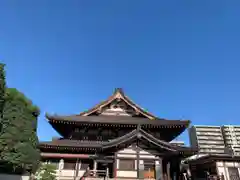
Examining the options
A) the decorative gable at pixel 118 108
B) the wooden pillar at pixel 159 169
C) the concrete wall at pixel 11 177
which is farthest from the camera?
the decorative gable at pixel 118 108

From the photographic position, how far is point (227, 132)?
97875 mm

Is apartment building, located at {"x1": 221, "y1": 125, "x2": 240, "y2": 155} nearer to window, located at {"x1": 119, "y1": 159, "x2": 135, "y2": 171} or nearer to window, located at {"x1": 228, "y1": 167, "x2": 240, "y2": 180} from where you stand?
window, located at {"x1": 228, "y1": 167, "x2": 240, "y2": 180}

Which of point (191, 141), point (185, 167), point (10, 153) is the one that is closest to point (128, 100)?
point (185, 167)

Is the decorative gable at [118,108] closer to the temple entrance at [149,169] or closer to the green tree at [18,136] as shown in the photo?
the temple entrance at [149,169]

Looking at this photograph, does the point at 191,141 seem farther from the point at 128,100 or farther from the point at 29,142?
the point at 29,142

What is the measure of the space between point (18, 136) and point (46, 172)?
4096 millimetres

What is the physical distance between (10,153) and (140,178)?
10955mm

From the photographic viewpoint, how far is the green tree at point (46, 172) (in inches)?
661

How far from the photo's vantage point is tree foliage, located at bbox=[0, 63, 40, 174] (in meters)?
15.1

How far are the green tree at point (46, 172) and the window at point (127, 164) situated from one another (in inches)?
238

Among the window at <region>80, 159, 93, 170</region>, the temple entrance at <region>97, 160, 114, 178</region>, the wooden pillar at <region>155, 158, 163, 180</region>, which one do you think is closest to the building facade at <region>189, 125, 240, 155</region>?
the wooden pillar at <region>155, 158, 163, 180</region>

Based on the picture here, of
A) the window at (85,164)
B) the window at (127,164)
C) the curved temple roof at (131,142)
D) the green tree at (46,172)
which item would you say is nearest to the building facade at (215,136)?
the curved temple roof at (131,142)

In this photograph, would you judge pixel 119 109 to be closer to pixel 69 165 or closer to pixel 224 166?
pixel 69 165

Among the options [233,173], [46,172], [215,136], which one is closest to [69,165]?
[46,172]
